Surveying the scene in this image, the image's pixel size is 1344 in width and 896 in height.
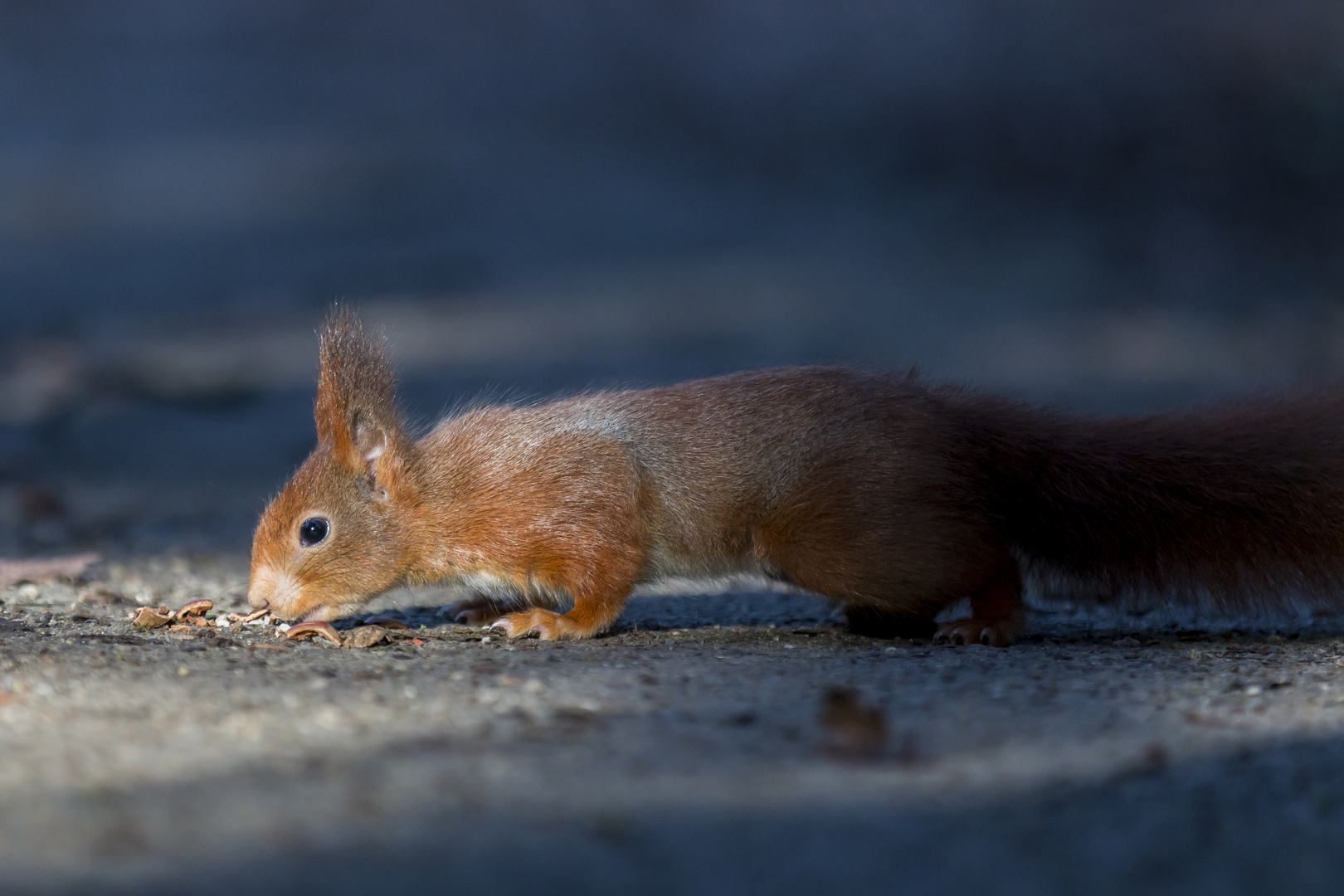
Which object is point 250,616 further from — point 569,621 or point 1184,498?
point 1184,498

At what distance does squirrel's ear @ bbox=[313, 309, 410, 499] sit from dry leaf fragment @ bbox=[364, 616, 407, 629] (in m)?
0.46

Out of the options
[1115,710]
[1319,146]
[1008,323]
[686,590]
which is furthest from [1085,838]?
[1319,146]

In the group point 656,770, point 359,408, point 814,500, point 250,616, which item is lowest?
point 656,770

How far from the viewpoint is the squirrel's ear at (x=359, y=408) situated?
527cm

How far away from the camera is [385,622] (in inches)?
208

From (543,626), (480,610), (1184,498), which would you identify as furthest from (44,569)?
(1184,498)

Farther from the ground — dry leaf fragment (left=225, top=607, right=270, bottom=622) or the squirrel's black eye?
the squirrel's black eye

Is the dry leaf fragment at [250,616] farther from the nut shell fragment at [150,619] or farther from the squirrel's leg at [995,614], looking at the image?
the squirrel's leg at [995,614]

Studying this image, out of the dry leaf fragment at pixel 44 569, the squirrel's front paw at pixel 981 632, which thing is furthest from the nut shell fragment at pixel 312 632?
the squirrel's front paw at pixel 981 632

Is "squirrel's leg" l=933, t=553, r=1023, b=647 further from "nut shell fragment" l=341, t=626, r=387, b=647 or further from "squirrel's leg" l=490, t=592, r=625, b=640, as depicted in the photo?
"nut shell fragment" l=341, t=626, r=387, b=647

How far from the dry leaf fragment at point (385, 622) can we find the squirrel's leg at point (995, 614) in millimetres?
1904

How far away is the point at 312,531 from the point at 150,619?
63 cm

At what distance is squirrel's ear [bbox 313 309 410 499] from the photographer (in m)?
5.27

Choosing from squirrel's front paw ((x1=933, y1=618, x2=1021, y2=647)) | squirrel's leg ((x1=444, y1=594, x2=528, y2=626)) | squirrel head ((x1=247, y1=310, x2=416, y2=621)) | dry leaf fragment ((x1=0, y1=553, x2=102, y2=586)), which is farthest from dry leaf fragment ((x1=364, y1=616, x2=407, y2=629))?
squirrel's front paw ((x1=933, y1=618, x2=1021, y2=647))
